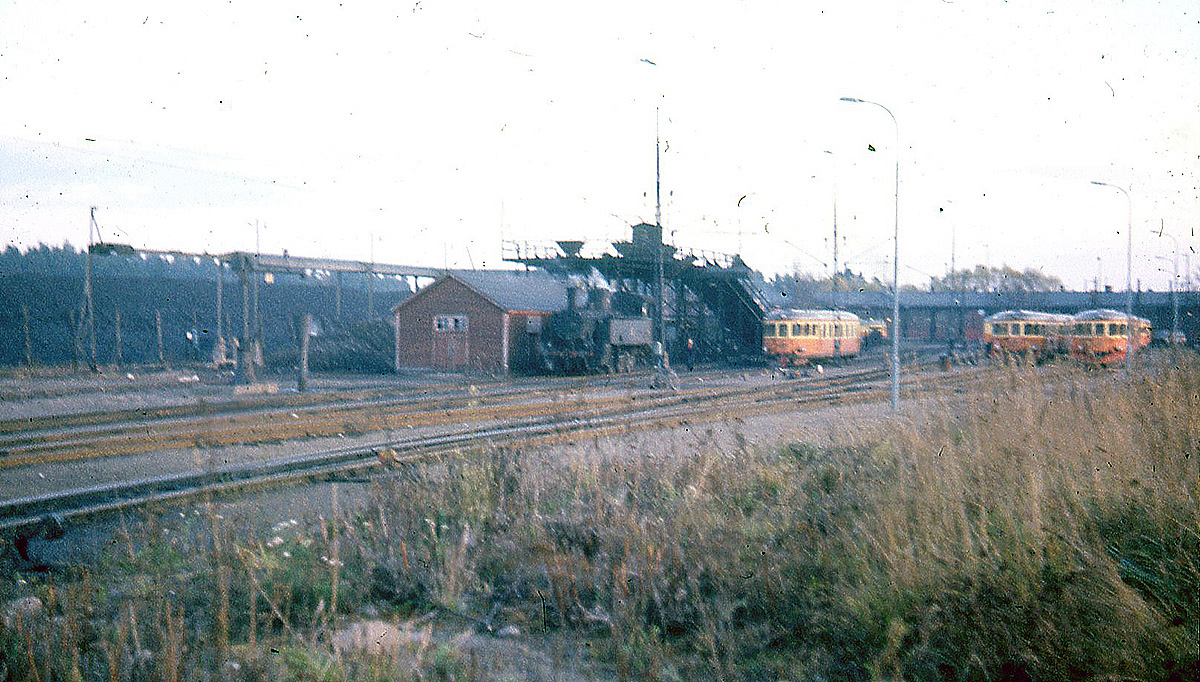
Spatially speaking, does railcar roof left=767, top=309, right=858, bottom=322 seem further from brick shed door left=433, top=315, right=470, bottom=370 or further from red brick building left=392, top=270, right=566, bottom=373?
brick shed door left=433, top=315, right=470, bottom=370

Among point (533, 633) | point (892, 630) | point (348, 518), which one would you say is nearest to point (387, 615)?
point (533, 633)

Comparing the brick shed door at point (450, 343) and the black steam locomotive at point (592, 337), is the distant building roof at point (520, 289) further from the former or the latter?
the black steam locomotive at point (592, 337)

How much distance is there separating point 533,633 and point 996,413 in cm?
410

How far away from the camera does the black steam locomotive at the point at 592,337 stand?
31938 millimetres

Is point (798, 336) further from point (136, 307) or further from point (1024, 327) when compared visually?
point (136, 307)

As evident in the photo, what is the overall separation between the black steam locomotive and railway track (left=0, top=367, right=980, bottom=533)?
13959 millimetres

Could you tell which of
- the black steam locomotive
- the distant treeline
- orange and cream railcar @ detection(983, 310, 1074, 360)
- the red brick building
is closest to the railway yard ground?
the black steam locomotive

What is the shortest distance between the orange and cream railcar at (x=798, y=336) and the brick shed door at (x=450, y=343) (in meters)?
12.7

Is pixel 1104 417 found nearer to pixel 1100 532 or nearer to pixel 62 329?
pixel 1100 532

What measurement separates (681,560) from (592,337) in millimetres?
26976

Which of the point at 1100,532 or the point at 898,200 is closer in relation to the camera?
the point at 1100,532

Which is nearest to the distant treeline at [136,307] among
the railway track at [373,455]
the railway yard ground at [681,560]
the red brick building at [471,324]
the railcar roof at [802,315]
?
the red brick building at [471,324]

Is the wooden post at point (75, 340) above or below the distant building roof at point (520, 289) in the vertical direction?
below

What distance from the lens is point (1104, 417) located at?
6508 millimetres
